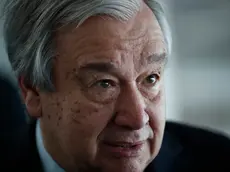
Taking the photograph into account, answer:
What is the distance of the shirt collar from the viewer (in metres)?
1.21

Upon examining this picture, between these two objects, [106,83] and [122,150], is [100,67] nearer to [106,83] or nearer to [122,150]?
[106,83]

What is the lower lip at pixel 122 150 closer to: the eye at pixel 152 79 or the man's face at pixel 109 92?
the man's face at pixel 109 92

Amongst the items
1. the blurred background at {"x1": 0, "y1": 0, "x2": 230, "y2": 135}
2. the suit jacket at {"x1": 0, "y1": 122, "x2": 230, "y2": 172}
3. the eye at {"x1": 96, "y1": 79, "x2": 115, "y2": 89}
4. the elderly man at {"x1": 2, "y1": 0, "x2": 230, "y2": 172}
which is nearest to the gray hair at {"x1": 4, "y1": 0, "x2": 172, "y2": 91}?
the elderly man at {"x1": 2, "y1": 0, "x2": 230, "y2": 172}

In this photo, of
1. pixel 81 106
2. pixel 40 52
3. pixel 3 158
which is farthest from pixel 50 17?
pixel 3 158

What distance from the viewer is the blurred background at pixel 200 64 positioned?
2.37 m

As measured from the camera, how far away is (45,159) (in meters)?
1.25

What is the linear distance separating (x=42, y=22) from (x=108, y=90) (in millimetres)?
219

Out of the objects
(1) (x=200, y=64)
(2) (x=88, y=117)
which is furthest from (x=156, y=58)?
(1) (x=200, y=64)

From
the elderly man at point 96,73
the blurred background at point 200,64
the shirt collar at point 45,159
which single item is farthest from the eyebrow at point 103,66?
the blurred background at point 200,64

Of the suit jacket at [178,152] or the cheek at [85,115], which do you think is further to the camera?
the suit jacket at [178,152]

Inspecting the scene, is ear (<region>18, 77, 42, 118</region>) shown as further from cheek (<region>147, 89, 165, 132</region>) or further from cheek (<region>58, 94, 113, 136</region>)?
cheek (<region>147, 89, 165, 132</region>)

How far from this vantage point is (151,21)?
1.08 meters

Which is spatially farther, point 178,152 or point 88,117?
point 178,152

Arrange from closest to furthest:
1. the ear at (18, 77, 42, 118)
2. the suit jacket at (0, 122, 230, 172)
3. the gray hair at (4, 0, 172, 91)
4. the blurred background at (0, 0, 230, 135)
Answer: the gray hair at (4, 0, 172, 91), the ear at (18, 77, 42, 118), the suit jacket at (0, 122, 230, 172), the blurred background at (0, 0, 230, 135)
